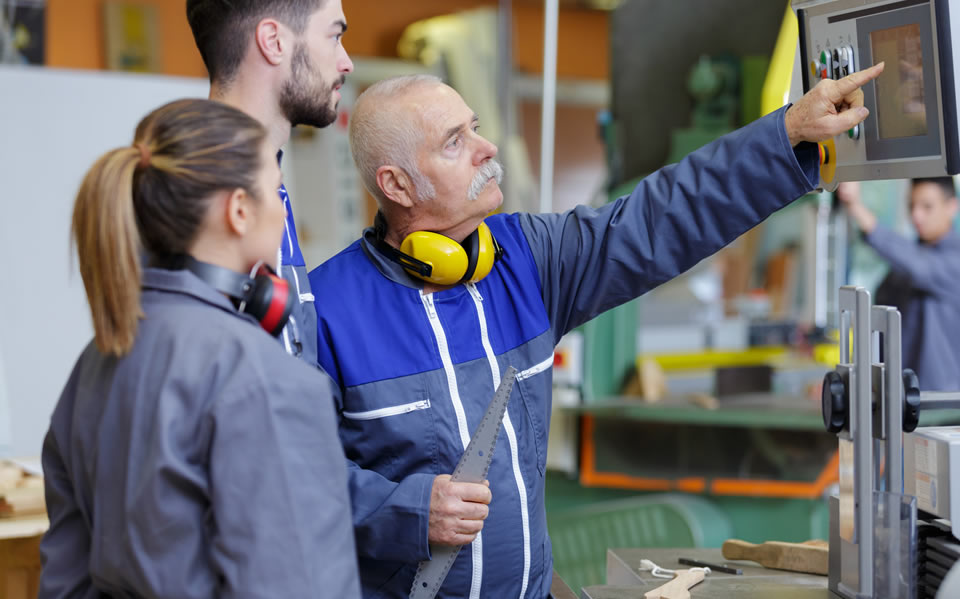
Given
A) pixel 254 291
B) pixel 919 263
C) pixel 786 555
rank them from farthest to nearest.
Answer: pixel 919 263 → pixel 786 555 → pixel 254 291

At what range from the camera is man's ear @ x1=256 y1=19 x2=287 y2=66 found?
1.38 m

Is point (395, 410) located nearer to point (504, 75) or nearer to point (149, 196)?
point (149, 196)

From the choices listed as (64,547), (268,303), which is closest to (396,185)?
(268,303)

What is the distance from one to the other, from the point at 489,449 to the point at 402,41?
553cm

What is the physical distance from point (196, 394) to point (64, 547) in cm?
31

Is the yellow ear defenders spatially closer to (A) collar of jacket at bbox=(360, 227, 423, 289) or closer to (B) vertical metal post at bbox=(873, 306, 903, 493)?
(A) collar of jacket at bbox=(360, 227, 423, 289)

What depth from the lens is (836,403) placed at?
4.42 ft

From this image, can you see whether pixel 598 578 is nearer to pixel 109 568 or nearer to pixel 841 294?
pixel 841 294

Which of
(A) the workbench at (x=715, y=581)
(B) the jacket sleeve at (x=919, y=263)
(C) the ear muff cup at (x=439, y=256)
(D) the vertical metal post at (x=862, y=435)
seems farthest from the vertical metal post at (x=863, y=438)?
(B) the jacket sleeve at (x=919, y=263)

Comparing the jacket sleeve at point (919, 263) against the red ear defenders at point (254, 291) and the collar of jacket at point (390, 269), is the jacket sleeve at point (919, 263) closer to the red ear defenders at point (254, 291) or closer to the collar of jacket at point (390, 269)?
the collar of jacket at point (390, 269)

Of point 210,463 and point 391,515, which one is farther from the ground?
point 210,463

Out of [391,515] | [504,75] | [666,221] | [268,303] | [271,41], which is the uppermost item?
[504,75]

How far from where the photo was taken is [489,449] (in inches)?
52.1

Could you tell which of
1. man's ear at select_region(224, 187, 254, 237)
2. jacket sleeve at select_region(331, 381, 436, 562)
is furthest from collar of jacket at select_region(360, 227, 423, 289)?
man's ear at select_region(224, 187, 254, 237)
